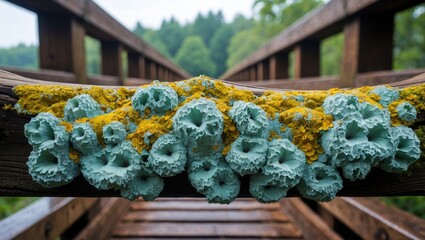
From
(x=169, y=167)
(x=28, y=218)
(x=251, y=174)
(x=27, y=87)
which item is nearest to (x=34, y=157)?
(x=27, y=87)

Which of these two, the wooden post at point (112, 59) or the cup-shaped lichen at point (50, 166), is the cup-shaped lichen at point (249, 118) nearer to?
the cup-shaped lichen at point (50, 166)

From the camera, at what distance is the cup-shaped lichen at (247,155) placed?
0.66 metres

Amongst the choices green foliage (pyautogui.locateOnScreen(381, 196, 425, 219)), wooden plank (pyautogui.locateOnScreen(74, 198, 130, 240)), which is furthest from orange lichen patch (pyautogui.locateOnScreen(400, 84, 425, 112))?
green foliage (pyautogui.locateOnScreen(381, 196, 425, 219))

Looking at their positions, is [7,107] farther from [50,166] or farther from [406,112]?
[406,112]

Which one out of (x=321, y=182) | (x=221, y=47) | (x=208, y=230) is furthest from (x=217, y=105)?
(x=221, y=47)

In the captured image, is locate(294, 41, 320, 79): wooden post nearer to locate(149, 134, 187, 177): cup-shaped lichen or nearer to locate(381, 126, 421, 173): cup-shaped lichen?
locate(381, 126, 421, 173): cup-shaped lichen

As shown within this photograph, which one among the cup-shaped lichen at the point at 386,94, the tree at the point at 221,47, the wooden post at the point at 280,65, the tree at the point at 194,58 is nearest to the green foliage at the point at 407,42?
the wooden post at the point at 280,65

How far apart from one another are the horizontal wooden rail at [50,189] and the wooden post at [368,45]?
106cm

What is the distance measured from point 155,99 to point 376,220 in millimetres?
1604

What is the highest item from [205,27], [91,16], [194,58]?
[205,27]

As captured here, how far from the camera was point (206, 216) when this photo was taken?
2791mm

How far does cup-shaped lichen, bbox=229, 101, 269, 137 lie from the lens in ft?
2.19

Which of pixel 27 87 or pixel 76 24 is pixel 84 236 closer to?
pixel 76 24

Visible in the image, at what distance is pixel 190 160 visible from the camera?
0.69 m
